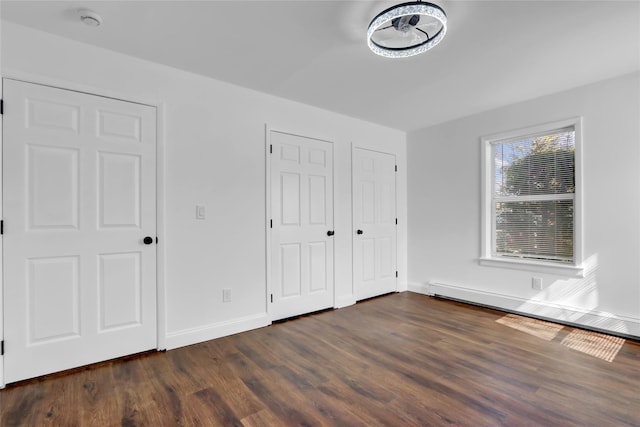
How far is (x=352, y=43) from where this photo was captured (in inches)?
91.7

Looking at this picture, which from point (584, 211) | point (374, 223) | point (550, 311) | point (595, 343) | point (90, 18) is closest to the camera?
point (90, 18)

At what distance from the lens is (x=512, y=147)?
3740 millimetres

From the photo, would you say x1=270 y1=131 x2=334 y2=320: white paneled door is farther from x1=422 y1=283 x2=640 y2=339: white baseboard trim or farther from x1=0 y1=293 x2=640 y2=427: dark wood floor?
x1=422 y1=283 x2=640 y2=339: white baseboard trim

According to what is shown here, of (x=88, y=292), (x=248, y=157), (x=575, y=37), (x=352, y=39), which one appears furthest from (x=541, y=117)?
A: (x=88, y=292)

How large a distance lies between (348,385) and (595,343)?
2.30 meters

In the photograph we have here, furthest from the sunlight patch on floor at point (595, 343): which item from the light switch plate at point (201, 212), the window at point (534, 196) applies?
the light switch plate at point (201, 212)

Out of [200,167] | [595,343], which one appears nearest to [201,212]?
[200,167]

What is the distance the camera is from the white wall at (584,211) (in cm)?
286

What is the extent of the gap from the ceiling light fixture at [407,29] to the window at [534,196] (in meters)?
2.14

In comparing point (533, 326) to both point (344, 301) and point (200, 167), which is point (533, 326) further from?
point (200, 167)

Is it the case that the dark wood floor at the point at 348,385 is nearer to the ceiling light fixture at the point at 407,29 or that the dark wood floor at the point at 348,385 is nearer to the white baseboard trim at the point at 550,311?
the white baseboard trim at the point at 550,311

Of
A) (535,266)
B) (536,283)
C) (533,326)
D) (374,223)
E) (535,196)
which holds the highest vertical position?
(535,196)

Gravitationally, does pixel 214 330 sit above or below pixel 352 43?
below

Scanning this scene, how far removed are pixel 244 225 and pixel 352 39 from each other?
6.20 feet
